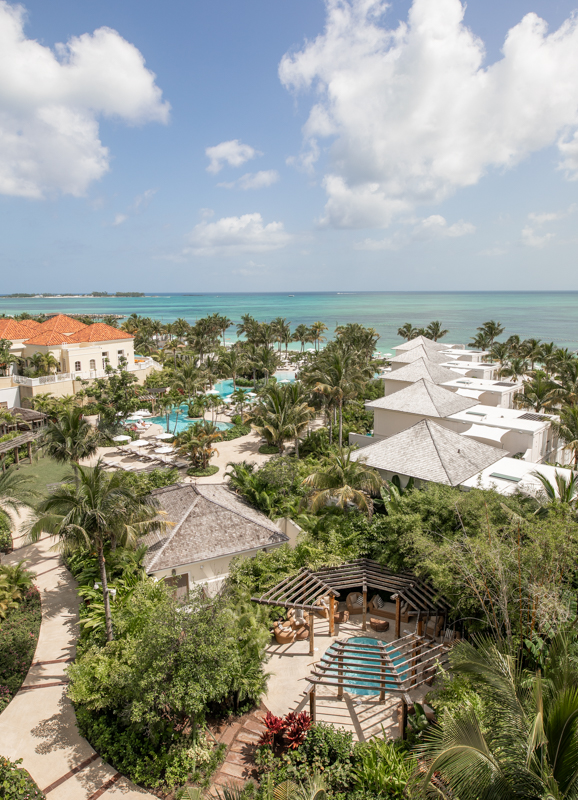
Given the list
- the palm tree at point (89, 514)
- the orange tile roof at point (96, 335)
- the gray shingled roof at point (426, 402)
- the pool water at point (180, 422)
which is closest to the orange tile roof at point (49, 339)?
the orange tile roof at point (96, 335)

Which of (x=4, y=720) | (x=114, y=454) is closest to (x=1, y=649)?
(x=4, y=720)

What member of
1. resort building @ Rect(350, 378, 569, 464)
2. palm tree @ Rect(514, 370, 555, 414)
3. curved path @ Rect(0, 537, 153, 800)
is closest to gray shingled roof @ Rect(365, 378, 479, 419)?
resort building @ Rect(350, 378, 569, 464)

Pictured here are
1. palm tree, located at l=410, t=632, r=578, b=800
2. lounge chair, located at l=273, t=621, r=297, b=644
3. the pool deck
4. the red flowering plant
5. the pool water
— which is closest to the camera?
palm tree, located at l=410, t=632, r=578, b=800

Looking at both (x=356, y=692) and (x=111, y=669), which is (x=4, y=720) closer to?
(x=111, y=669)

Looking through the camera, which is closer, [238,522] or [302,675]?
[302,675]

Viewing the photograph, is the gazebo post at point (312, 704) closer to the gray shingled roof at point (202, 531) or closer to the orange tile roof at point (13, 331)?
the gray shingled roof at point (202, 531)

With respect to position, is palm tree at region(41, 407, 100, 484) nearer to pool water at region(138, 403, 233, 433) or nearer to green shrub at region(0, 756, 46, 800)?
green shrub at region(0, 756, 46, 800)
